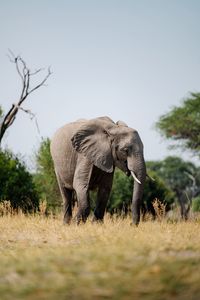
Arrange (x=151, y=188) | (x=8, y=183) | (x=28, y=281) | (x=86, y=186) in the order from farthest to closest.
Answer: (x=151, y=188)
(x=8, y=183)
(x=86, y=186)
(x=28, y=281)

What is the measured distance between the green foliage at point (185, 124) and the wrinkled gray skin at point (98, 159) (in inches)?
880

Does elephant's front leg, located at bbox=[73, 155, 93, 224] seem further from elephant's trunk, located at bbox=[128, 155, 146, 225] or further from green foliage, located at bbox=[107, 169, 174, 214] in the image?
green foliage, located at bbox=[107, 169, 174, 214]

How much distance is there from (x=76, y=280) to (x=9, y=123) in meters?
17.2

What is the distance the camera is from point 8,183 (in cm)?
2081

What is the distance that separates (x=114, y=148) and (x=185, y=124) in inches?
929

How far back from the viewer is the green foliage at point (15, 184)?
20844mm

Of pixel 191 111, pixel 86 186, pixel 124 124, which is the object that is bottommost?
pixel 86 186

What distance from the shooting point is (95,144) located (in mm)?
12945

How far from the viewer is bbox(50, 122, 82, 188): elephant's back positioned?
1352 centimetres

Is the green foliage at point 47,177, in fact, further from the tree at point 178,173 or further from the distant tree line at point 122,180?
the tree at point 178,173

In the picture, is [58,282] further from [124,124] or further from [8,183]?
[8,183]

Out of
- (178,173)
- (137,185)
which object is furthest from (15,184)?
(178,173)

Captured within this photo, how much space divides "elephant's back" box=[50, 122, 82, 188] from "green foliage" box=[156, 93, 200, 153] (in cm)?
2205

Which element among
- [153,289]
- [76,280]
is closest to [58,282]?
[76,280]
